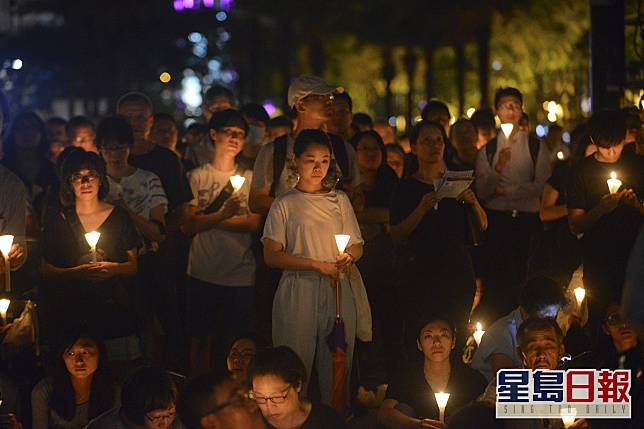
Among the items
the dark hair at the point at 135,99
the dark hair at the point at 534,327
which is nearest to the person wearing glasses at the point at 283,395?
the dark hair at the point at 534,327

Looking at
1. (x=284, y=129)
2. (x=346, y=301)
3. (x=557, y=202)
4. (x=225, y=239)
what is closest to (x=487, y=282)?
(x=557, y=202)

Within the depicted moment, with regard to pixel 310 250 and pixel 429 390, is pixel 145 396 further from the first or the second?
pixel 429 390

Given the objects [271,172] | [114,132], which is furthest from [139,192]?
[271,172]

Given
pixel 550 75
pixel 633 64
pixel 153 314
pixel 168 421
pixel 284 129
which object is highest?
pixel 550 75

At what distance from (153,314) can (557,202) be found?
3164 mm

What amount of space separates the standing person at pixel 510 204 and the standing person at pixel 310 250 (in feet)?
11.6

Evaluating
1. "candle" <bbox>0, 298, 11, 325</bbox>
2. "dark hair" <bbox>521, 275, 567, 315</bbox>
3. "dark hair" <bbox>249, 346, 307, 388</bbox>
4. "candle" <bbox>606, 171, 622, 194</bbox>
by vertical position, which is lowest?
"dark hair" <bbox>249, 346, 307, 388</bbox>

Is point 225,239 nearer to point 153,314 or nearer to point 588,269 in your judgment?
point 153,314

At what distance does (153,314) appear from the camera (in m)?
10.8

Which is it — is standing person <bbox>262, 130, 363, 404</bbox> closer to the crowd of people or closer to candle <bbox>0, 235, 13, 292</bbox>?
the crowd of people

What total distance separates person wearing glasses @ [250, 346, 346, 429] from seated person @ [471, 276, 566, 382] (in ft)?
4.74

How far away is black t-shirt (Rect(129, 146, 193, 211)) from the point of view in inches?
410

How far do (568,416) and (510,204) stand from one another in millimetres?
5427

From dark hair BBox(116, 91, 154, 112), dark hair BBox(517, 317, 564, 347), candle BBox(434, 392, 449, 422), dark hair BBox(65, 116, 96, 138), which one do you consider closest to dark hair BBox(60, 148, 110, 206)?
dark hair BBox(116, 91, 154, 112)
